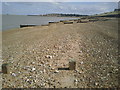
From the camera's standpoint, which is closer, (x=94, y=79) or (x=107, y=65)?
(x=94, y=79)

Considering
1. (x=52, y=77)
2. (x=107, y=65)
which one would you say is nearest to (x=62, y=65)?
(x=52, y=77)

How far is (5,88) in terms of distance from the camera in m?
5.86

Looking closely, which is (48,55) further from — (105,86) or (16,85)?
(105,86)

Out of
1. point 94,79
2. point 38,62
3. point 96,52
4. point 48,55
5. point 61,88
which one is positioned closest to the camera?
point 61,88

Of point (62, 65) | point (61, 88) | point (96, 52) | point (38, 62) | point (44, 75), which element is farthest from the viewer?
point (96, 52)

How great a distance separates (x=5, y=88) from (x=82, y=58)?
5.30 m

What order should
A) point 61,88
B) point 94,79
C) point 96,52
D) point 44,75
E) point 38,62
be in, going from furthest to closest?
point 96,52
point 38,62
point 44,75
point 94,79
point 61,88

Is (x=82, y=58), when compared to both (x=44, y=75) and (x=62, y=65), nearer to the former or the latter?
(x=62, y=65)

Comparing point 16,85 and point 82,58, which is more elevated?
point 82,58

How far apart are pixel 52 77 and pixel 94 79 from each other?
85.2 inches

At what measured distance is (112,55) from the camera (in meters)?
9.81

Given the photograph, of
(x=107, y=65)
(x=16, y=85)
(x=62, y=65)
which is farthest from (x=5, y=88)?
(x=107, y=65)

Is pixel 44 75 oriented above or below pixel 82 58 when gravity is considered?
below

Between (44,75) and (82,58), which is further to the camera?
(82,58)
